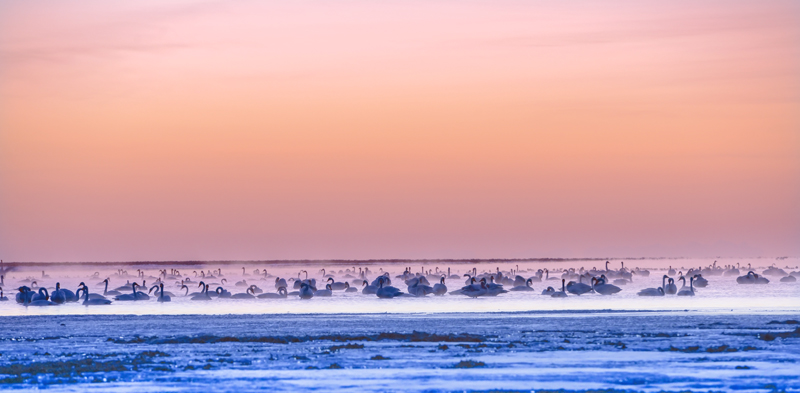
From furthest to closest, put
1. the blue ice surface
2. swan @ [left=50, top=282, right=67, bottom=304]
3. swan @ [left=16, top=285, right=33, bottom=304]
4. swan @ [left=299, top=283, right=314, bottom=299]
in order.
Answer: swan @ [left=299, top=283, right=314, bottom=299] → swan @ [left=16, top=285, right=33, bottom=304] → swan @ [left=50, top=282, right=67, bottom=304] → the blue ice surface

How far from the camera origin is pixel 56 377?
19641 mm

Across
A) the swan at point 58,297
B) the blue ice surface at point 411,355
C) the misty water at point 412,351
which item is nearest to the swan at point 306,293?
the swan at point 58,297

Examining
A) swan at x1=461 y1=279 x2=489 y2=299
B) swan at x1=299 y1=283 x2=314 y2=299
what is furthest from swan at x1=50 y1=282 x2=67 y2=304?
swan at x1=461 y1=279 x2=489 y2=299

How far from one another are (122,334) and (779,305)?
2961cm

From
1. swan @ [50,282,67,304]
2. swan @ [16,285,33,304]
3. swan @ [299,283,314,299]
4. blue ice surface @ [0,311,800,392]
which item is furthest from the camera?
swan @ [299,283,314,299]

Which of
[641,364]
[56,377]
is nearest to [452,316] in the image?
[641,364]

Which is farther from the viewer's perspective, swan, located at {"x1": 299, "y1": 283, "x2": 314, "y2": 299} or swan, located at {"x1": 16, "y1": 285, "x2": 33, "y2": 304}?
swan, located at {"x1": 299, "y1": 283, "x2": 314, "y2": 299}

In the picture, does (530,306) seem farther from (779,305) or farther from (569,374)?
(569,374)

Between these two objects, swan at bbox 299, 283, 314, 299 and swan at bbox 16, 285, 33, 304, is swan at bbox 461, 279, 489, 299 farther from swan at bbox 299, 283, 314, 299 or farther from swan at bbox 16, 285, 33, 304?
swan at bbox 16, 285, 33, 304

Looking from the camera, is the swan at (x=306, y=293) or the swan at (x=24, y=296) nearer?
the swan at (x=24, y=296)

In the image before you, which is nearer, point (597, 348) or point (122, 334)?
point (597, 348)

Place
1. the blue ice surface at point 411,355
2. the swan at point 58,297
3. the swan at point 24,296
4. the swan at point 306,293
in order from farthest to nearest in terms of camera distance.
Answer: the swan at point 306,293 < the swan at point 24,296 < the swan at point 58,297 < the blue ice surface at point 411,355

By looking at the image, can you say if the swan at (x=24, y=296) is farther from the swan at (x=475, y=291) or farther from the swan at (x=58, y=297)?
the swan at (x=475, y=291)

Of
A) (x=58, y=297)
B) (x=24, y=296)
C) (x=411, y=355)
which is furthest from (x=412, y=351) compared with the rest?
(x=24, y=296)
